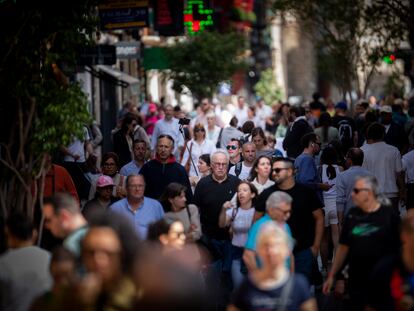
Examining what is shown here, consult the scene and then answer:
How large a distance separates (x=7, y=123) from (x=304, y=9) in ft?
80.0

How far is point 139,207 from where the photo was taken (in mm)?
13312

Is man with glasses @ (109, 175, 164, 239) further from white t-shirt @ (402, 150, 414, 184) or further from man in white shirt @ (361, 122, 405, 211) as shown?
white t-shirt @ (402, 150, 414, 184)

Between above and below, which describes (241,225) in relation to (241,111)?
below

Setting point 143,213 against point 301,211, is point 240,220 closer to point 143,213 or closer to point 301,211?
point 301,211

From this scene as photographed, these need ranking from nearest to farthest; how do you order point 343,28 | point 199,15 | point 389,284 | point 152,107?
point 389,284, point 199,15, point 152,107, point 343,28

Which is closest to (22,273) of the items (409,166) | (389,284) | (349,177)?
(389,284)

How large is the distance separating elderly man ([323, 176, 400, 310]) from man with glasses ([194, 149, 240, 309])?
2706 mm

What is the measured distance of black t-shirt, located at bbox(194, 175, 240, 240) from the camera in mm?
14422

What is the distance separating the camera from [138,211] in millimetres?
13266

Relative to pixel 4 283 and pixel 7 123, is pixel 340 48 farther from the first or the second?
pixel 4 283

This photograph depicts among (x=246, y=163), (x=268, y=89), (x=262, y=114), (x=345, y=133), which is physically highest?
(x=268, y=89)

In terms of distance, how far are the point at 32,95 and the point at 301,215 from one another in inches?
113

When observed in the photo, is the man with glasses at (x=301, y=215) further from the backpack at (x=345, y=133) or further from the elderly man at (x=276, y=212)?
the backpack at (x=345, y=133)

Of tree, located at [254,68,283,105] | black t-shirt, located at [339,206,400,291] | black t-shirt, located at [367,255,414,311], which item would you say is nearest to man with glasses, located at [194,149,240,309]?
black t-shirt, located at [339,206,400,291]
